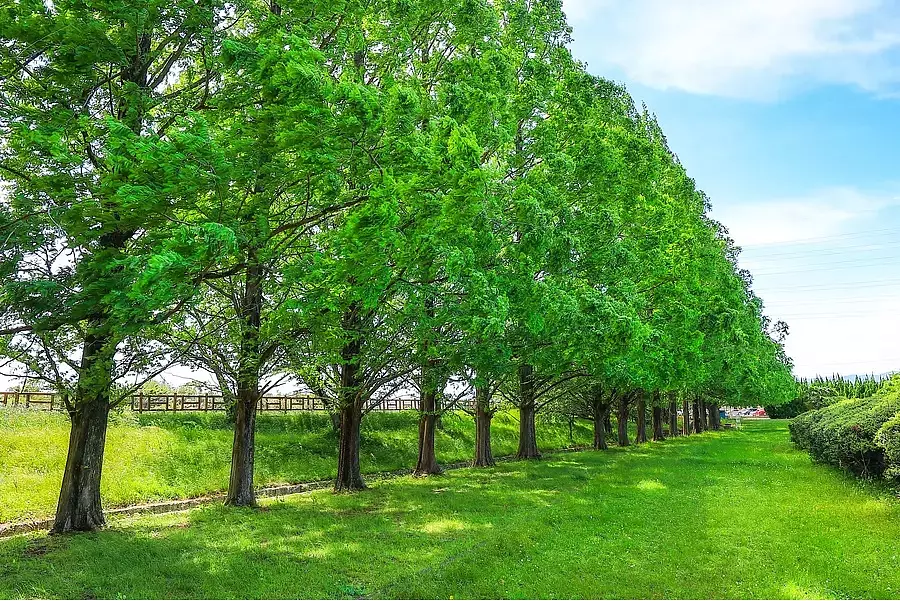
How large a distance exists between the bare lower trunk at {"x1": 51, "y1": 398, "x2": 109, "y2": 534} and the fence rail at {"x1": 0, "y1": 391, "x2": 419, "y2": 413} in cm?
649

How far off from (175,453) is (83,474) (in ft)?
33.4

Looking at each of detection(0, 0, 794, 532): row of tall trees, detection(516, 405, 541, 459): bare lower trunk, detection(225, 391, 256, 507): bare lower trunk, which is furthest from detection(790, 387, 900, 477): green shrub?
detection(225, 391, 256, 507): bare lower trunk

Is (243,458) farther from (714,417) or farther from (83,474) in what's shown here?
(714,417)

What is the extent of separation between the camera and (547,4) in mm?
18188

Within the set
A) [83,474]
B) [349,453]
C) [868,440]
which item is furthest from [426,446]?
[868,440]

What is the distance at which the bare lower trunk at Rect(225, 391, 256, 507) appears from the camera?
15.2 meters

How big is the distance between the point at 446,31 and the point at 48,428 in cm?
1792

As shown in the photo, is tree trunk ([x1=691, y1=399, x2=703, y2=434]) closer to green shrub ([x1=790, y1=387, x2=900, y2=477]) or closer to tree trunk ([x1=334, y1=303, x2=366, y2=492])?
green shrub ([x1=790, y1=387, x2=900, y2=477])

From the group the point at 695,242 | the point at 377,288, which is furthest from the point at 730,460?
the point at 377,288

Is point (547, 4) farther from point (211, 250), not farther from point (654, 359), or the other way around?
point (211, 250)

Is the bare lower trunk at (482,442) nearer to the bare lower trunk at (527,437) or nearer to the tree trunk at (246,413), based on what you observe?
the bare lower trunk at (527,437)

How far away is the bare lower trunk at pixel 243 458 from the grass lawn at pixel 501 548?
0.60 m

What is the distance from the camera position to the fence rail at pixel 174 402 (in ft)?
74.4

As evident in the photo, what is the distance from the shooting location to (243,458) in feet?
50.2
